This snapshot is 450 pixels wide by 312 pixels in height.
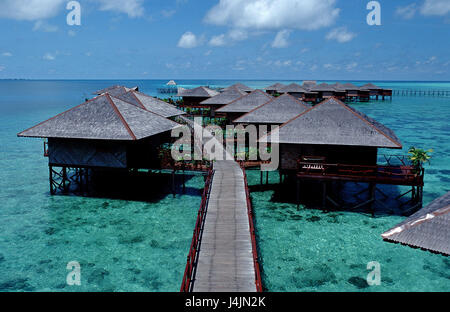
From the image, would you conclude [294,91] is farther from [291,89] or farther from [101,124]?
[101,124]

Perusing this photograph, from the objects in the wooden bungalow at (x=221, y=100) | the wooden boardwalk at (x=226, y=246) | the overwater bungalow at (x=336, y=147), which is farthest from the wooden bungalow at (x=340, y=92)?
the wooden boardwalk at (x=226, y=246)

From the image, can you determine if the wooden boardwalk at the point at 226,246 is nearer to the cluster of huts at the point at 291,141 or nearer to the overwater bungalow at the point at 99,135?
the cluster of huts at the point at 291,141

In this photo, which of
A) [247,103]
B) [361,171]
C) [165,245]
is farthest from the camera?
[247,103]

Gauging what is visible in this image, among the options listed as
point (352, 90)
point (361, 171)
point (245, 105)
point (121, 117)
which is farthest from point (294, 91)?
point (121, 117)

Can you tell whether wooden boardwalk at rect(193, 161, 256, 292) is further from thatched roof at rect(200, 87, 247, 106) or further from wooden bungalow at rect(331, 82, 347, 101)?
wooden bungalow at rect(331, 82, 347, 101)

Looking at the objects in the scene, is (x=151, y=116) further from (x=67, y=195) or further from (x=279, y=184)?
(x=279, y=184)

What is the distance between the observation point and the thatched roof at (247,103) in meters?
31.9

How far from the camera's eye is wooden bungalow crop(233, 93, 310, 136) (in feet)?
85.0

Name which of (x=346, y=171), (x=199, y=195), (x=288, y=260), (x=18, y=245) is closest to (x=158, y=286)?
(x=288, y=260)

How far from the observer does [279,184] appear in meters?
23.6

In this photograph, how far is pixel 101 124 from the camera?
1975 cm

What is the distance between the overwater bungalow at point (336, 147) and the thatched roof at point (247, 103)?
12.5 meters

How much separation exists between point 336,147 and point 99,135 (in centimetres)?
1296
